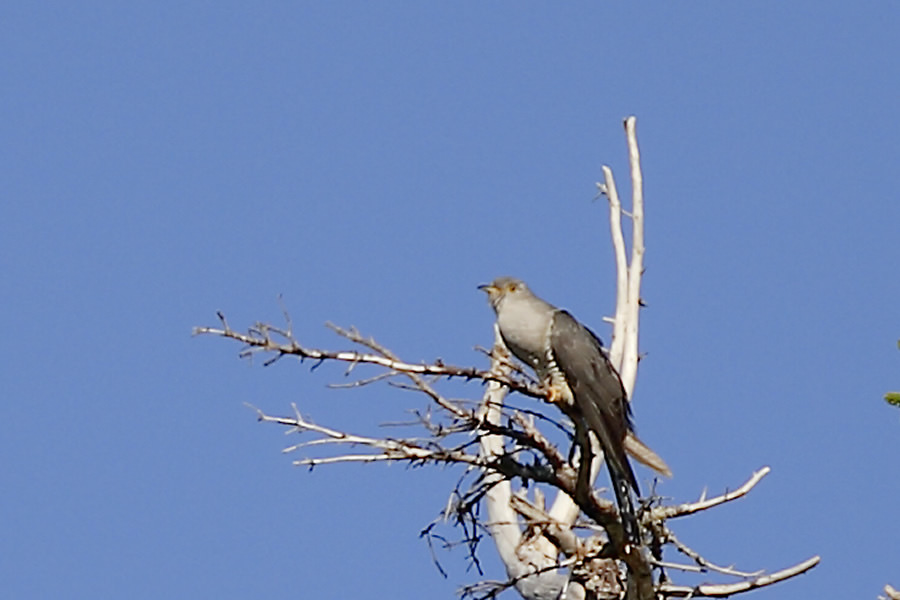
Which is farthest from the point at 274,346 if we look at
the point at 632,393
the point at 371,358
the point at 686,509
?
the point at 632,393

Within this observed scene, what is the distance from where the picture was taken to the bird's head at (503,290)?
26.0ft

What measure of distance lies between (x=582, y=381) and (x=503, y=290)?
102 cm

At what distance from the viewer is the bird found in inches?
273

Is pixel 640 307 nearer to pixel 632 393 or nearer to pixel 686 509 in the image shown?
pixel 632 393

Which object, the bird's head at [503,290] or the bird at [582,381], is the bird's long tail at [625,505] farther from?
the bird's head at [503,290]

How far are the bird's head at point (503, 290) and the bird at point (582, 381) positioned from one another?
0.66 feet

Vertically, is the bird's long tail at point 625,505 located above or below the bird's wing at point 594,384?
below

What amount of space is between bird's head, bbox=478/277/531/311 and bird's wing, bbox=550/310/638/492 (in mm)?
496

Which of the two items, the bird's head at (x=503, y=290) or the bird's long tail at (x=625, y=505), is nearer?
the bird's long tail at (x=625, y=505)

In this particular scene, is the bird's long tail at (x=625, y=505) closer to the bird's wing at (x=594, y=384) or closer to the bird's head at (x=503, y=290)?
the bird's wing at (x=594, y=384)

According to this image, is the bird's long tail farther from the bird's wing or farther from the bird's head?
the bird's head

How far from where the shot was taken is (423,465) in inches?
264

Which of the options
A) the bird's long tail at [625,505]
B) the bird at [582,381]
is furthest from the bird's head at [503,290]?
the bird's long tail at [625,505]

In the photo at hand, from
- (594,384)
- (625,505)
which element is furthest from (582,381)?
(625,505)
